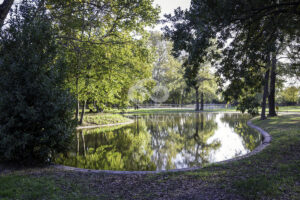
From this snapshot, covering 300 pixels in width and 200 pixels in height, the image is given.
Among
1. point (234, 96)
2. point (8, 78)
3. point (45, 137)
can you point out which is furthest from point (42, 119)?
point (234, 96)

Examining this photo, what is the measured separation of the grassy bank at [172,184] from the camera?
4.46 meters

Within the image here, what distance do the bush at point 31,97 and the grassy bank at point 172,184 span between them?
817 mm

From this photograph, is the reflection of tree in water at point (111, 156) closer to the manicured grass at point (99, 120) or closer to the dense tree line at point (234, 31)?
the dense tree line at point (234, 31)

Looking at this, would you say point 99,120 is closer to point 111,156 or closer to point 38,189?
point 111,156

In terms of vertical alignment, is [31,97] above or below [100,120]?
above

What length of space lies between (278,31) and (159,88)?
3974 centimetres

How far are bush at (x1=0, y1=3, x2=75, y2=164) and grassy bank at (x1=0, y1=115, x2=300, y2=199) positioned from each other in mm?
817

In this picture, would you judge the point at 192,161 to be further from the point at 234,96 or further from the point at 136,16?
the point at 136,16

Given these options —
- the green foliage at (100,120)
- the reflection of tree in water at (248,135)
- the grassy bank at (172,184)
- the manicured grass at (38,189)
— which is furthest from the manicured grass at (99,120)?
the manicured grass at (38,189)

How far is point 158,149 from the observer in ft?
33.1

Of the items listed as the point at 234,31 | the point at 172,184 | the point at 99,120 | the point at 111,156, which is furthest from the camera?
the point at 99,120

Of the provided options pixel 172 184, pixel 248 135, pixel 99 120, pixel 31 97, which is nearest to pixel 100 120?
pixel 99 120

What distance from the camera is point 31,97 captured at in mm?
6586

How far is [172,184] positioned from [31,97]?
5034 mm
